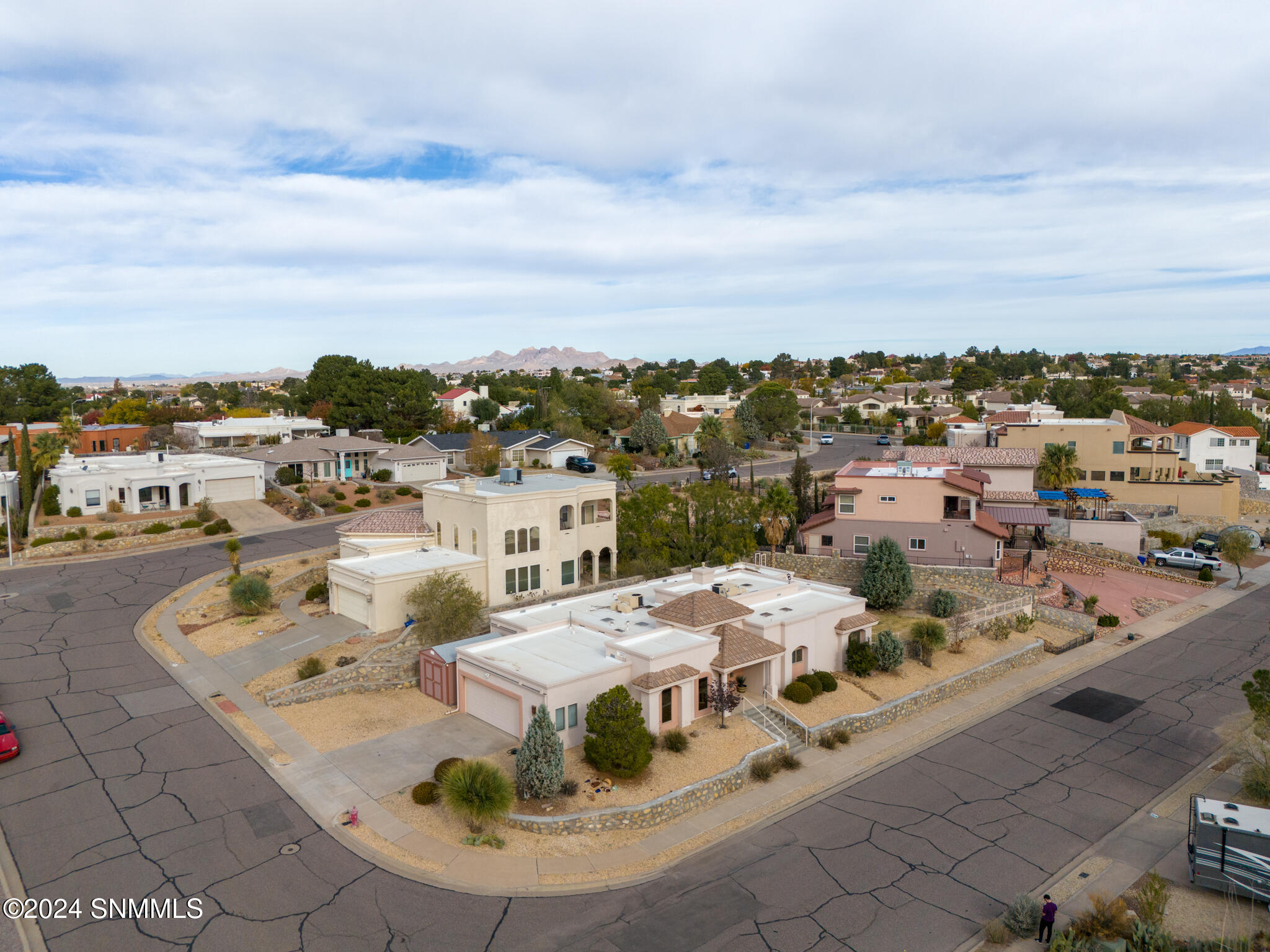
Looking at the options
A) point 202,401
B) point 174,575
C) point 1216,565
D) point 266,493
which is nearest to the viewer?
point 174,575

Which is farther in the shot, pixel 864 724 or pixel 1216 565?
pixel 1216 565

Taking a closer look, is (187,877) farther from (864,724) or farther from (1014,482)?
(1014,482)

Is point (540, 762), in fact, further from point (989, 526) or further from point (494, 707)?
point (989, 526)

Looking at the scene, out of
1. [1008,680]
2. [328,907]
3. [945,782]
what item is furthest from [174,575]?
[1008,680]

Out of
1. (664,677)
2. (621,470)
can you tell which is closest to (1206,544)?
(621,470)

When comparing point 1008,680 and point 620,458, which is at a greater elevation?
point 620,458
